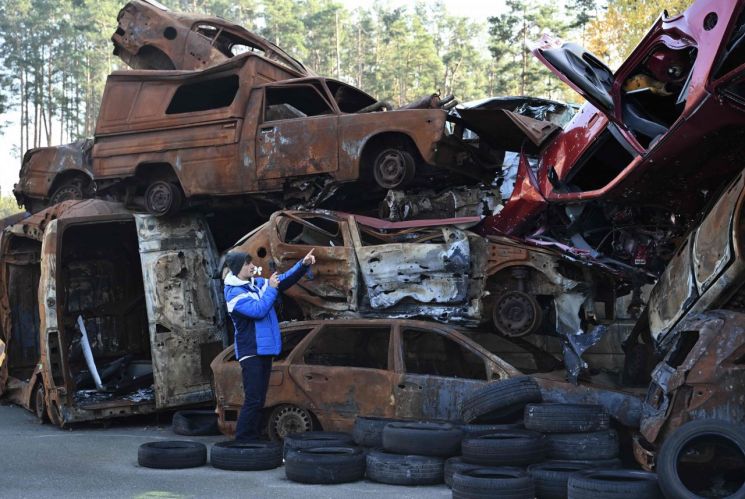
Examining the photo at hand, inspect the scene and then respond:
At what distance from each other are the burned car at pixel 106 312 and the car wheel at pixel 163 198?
245 mm

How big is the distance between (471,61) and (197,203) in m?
46.6

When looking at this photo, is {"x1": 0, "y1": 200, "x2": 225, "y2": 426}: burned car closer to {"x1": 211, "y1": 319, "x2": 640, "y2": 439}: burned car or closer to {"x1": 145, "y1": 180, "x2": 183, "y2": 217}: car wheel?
{"x1": 145, "y1": 180, "x2": 183, "y2": 217}: car wheel

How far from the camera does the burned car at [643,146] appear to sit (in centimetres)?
674

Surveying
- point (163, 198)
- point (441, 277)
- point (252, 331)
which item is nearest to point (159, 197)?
point (163, 198)

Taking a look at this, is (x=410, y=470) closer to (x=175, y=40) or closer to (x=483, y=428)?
(x=483, y=428)

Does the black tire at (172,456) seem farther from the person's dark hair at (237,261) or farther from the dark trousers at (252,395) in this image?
the person's dark hair at (237,261)

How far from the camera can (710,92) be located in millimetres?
6578

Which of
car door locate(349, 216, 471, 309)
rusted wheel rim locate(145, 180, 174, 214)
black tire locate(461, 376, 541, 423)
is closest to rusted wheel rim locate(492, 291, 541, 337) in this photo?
car door locate(349, 216, 471, 309)

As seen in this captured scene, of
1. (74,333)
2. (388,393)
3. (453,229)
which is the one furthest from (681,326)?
(74,333)

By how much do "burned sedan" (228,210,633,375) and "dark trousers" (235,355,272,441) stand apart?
4.50ft

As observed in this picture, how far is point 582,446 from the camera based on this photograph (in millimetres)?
6262

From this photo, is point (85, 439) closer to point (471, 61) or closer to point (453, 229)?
point (453, 229)

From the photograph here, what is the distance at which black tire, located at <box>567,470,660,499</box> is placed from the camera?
5.16 metres

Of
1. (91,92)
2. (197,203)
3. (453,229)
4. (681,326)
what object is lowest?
(681,326)
